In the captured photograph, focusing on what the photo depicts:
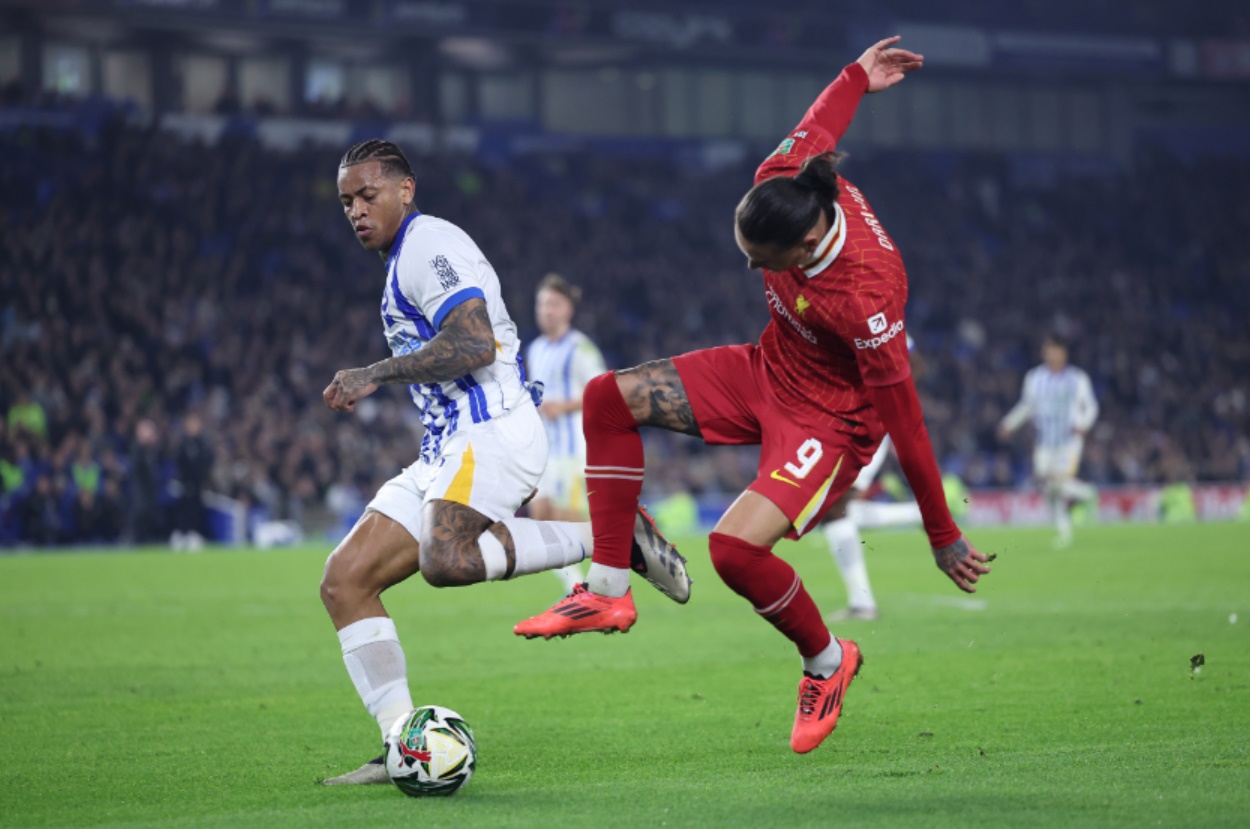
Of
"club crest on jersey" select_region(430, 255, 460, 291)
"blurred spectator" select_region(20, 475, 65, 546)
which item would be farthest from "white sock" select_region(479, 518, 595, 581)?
"blurred spectator" select_region(20, 475, 65, 546)

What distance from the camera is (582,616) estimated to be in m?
5.59

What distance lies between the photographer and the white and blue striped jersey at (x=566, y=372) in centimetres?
1247

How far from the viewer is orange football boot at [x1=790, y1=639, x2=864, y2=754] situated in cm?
551

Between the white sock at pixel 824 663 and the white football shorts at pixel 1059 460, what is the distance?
1465 cm

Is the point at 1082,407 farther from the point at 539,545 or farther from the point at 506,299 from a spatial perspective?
the point at 539,545

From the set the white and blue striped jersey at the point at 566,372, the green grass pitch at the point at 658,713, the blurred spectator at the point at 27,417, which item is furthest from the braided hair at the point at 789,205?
the blurred spectator at the point at 27,417

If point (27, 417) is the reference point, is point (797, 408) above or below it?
above

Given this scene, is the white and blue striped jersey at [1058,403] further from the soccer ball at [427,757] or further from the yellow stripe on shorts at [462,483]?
the soccer ball at [427,757]

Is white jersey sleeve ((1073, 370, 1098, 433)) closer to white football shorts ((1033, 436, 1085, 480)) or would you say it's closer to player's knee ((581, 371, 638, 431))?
white football shorts ((1033, 436, 1085, 480))

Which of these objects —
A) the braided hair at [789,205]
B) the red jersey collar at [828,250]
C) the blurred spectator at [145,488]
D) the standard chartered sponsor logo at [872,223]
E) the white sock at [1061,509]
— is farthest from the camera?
the blurred spectator at [145,488]

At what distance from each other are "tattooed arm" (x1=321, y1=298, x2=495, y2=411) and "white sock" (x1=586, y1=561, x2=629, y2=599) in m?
0.93

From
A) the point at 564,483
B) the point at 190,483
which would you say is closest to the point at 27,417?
the point at 190,483

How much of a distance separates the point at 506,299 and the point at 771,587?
78.5 ft

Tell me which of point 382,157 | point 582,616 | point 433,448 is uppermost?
point 382,157
